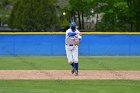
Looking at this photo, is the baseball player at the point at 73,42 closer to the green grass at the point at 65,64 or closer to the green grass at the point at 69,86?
the green grass at the point at 69,86

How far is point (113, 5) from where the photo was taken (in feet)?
171

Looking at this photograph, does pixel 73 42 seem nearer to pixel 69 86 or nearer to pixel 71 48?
pixel 71 48

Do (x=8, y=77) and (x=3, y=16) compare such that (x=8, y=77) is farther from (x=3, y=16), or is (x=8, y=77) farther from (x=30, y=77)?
(x=3, y=16)

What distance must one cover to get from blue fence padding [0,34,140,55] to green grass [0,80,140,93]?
704 inches

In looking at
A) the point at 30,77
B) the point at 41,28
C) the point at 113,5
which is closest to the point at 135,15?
the point at 113,5

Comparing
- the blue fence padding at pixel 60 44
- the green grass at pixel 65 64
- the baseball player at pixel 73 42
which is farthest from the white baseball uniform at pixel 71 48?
the blue fence padding at pixel 60 44

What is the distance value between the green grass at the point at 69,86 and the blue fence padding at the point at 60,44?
17.9 metres

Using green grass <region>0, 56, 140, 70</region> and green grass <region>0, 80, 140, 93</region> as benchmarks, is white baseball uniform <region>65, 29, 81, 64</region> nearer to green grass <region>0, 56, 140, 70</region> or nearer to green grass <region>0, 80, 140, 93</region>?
green grass <region>0, 80, 140, 93</region>

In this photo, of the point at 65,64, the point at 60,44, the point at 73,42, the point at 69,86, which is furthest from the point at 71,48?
the point at 60,44

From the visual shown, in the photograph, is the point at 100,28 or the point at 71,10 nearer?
the point at 100,28

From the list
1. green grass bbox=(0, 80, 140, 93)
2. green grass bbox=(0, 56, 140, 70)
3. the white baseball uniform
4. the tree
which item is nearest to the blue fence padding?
green grass bbox=(0, 56, 140, 70)

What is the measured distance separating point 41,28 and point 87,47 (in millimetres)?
12296

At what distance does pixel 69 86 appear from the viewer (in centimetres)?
1359

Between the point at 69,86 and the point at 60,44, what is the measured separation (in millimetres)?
19460
